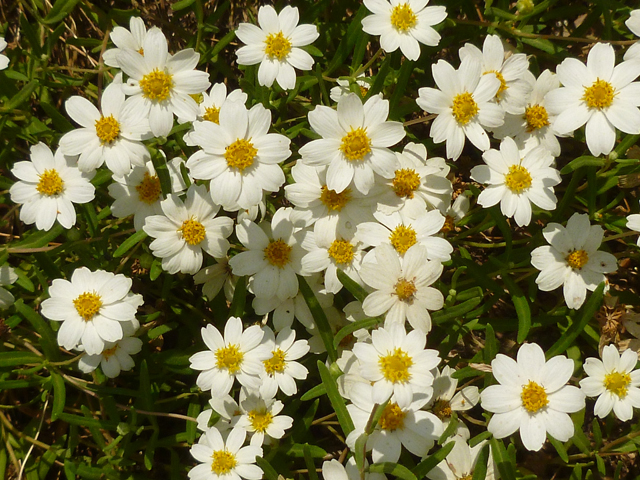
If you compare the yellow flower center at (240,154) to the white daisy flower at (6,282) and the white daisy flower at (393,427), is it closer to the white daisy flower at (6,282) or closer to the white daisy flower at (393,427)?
the white daisy flower at (393,427)

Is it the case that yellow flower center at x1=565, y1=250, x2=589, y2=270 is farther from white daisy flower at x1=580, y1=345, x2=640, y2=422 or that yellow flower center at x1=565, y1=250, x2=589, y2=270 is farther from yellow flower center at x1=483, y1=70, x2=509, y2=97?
yellow flower center at x1=483, y1=70, x2=509, y2=97

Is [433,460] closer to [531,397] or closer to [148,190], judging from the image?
[531,397]

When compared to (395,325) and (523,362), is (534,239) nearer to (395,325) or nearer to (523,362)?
(523,362)

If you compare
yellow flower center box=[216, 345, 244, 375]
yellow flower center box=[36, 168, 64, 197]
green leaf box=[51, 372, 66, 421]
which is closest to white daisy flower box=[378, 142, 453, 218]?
yellow flower center box=[216, 345, 244, 375]

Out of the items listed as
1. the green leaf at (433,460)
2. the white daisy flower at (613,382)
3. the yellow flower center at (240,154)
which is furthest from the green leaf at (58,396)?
the white daisy flower at (613,382)

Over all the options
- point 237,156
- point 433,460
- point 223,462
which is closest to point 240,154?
point 237,156

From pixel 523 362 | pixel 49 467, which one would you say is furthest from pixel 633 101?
pixel 49 467
